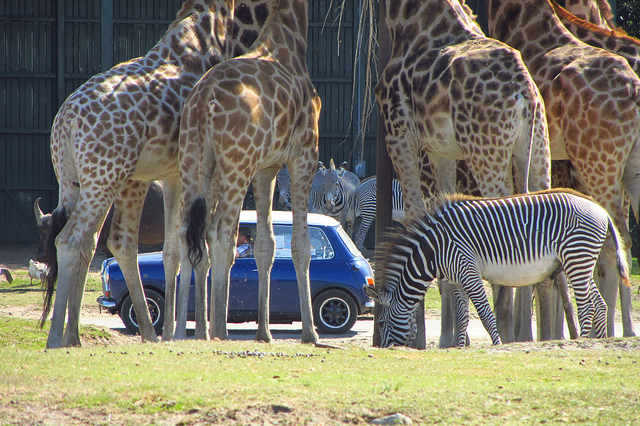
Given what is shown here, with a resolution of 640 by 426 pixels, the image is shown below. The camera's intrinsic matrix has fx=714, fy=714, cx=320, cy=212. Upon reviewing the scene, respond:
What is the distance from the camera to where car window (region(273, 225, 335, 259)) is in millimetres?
10938

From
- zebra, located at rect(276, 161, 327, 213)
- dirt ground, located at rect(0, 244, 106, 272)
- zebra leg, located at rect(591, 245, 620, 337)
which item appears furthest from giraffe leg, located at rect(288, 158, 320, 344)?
dirt ground, located at rect(0, 244, 106, 272)

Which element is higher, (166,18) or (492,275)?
(166,18)

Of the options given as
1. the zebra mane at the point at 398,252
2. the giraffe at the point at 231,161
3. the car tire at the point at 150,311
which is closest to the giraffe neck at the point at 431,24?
the giraffe at the point at 231,161

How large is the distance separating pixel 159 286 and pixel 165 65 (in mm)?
4252

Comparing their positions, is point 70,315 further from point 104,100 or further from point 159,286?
point 159,286

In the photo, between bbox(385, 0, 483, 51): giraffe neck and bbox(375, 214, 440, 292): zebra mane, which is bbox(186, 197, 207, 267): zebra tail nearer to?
bbox(375, 214, 440, 292): zebra mane

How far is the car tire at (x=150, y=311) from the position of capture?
34.4 ft

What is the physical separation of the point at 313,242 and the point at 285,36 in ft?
13.8

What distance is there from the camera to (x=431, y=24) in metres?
7.75

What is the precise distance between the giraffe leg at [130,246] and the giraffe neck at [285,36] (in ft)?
6.53

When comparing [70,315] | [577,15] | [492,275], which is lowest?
[70,315]

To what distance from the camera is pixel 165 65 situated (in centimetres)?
733

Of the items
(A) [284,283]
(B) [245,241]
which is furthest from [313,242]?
(B) [245,241]

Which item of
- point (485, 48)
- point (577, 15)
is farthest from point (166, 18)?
point (485, 48)
